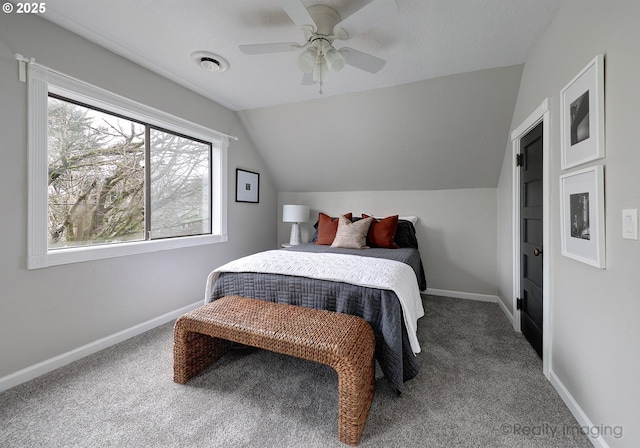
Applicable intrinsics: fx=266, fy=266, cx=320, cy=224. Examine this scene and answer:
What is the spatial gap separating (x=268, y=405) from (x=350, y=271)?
3.07 feet

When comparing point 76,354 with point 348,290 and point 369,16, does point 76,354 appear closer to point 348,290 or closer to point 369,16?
point 348,290

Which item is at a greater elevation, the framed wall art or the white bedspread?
the framed wall art

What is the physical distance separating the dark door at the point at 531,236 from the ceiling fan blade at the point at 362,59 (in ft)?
4.35

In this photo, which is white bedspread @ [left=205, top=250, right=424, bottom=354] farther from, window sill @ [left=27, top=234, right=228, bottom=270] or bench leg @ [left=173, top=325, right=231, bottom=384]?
window sill @ [left=27, top=234, right=228, bottom=270]

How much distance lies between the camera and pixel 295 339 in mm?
1427

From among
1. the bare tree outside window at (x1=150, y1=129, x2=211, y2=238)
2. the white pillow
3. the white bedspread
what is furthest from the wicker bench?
the white pillow

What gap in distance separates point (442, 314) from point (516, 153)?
176 cm

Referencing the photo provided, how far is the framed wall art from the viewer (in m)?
3.47

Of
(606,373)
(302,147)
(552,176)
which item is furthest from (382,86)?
(606,373)

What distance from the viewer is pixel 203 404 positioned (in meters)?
1.54

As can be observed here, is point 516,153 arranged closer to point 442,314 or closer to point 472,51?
point 472,51

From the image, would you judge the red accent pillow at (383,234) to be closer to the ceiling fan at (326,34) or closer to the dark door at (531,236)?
the dark door at (531,236)

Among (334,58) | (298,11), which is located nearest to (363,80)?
(334,58)

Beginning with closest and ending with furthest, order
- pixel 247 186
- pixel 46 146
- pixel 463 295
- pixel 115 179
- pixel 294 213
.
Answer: pixel 46 146 < pixel 115 179 < pixel 463 295 < pixel 247 186 < pixel 294 213
